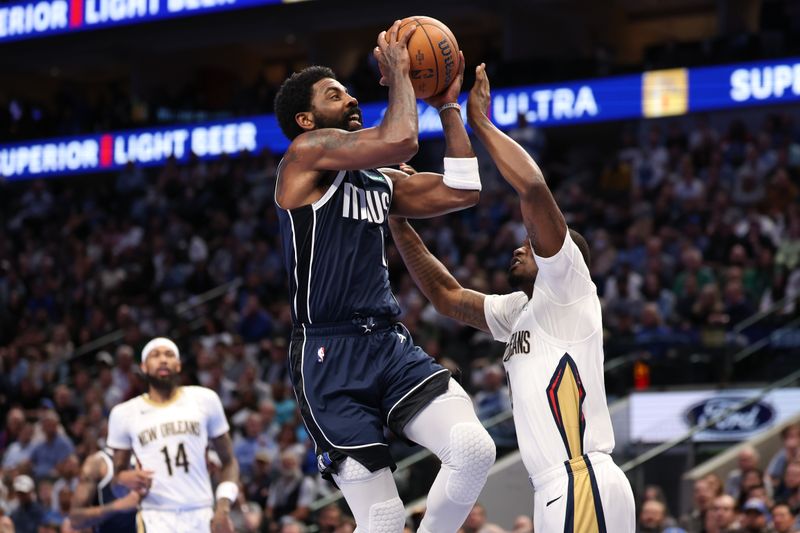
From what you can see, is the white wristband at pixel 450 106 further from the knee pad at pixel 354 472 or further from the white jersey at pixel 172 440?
the white jersey at pixel 172 440

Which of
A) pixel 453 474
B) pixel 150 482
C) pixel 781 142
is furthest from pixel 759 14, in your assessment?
pixel 453 474

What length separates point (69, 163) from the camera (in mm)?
23422

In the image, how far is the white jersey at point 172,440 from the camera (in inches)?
322

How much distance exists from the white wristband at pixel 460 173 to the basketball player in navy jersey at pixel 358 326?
0.10m

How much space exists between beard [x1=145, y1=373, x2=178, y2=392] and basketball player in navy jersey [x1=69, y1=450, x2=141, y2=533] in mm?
724

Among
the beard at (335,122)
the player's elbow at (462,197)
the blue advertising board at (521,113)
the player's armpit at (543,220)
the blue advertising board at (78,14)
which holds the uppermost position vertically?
the blue advertising board at (78,14)

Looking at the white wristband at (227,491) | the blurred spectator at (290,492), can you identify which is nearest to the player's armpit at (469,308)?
the white wristband at (227,491)

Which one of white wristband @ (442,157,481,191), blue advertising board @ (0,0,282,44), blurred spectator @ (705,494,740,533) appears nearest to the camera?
white wristband @ (442,157,481,191)

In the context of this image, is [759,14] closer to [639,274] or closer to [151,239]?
[639,274]

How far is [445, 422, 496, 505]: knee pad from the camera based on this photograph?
5090 millimetres

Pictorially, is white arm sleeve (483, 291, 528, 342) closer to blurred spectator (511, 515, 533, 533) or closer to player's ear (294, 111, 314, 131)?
player's ear (294, 111, 314, 131)

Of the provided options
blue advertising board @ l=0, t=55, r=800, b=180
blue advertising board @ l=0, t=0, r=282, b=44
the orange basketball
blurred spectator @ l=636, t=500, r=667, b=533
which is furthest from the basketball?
blue advertising board @ l=0, t=0, r=282, b=44

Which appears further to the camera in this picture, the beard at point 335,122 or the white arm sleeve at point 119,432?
the white arm sleeve at point 119,432

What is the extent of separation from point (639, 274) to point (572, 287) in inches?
374
